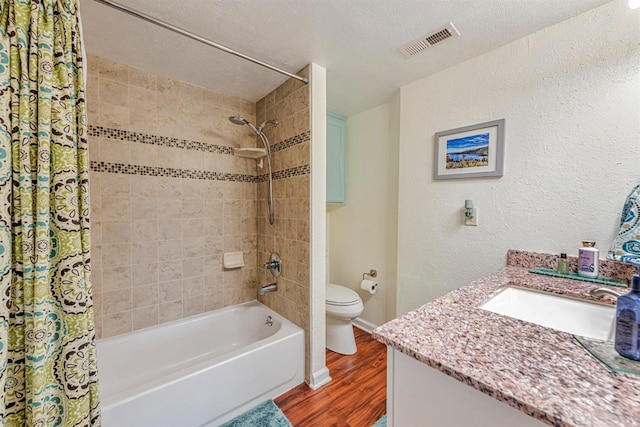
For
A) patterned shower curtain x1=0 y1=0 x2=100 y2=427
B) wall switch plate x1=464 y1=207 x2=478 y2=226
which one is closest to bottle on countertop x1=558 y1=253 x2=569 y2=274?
wall switch plate x1=464 y1=207 x2=478 y2=226

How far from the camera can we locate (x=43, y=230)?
2.62 ft

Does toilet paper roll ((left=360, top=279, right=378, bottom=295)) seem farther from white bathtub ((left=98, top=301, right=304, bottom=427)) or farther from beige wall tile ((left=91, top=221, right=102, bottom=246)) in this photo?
beige wall tile ((left=91, top=221, right=102, bottom=246))

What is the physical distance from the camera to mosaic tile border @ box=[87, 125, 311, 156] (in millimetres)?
1592

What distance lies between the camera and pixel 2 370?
727mm

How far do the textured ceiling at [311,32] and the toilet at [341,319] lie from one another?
175 cm

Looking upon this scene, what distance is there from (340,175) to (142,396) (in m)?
2.12

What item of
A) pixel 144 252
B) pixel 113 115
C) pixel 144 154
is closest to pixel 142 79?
pixel 113 115

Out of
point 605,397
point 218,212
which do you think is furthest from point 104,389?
point 605,397

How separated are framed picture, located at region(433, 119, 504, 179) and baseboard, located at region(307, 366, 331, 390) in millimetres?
1597

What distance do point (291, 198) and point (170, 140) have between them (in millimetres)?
1007

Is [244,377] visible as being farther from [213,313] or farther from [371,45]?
[371,45]

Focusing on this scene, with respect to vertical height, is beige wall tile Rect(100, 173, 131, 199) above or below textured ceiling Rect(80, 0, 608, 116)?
below

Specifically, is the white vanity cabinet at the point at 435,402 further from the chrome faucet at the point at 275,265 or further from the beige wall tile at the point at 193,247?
the beige wall tile at the point at 193,247

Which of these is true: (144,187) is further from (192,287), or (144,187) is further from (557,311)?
(557,311)
